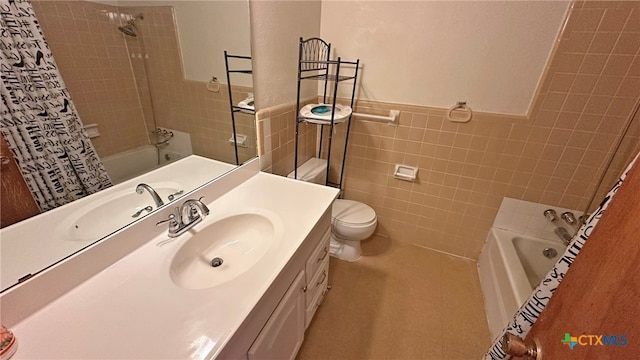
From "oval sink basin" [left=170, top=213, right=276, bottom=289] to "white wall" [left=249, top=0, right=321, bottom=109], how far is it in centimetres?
64

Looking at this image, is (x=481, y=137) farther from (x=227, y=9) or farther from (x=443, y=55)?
(x=227, y=9)

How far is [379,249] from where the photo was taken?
2131 millimetres

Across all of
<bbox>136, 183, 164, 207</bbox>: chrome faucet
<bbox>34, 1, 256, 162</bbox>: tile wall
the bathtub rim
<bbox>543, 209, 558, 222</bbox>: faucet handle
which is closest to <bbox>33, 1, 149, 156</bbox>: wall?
<bbox>34, 1, 256, 162</bbox>: tile wall

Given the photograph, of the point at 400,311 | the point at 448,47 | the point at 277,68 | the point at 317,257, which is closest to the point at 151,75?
the point at 277,68

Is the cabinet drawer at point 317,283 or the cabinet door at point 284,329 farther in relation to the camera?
the cabinet drawer at point 317,283

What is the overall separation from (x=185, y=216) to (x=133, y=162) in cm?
26

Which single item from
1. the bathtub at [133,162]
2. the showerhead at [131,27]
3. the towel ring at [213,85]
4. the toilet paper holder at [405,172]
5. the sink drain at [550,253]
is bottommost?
the sink drain at [550,253]

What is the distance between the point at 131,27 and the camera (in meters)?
0.82

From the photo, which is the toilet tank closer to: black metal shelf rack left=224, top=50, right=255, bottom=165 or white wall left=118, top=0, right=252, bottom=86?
black metal shelf rack left=224, top=50, right=255, bottom=165

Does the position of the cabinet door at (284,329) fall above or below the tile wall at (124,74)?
below

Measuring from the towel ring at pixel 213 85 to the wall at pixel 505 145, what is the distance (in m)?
0.40

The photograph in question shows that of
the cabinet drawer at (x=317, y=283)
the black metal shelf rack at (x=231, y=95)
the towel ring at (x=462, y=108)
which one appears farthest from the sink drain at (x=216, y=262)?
the towel ring at (x=462, y=108)

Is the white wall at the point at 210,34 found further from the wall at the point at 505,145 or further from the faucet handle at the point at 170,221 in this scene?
the faucet handle at the point at 170,221

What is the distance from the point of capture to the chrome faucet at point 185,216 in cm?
94
